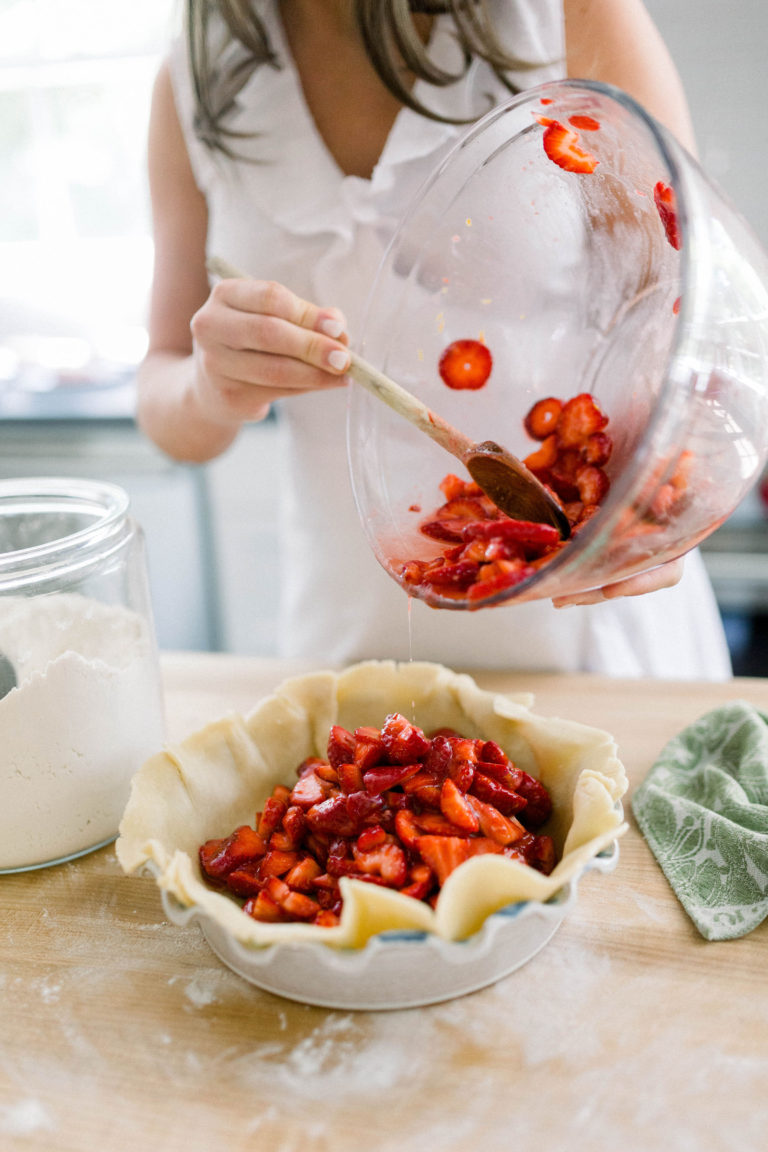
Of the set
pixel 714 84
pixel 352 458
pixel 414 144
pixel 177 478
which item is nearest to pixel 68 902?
pixel 352 458

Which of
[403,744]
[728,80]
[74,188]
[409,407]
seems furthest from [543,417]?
[74,188]

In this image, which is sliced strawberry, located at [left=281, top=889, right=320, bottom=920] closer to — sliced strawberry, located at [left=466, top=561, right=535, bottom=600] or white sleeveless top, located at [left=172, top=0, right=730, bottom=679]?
sliced strawberry, located at [left=466, top=561, right=535, bottom=600]

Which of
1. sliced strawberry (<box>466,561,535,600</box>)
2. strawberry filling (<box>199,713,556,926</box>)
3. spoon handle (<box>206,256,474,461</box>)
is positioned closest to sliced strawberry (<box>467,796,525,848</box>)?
strawberry filling (<box>199,713,556,926</box>)

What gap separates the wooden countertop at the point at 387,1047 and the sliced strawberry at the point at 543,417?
468mm

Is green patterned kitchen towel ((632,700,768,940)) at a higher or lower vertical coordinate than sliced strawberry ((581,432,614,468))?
lower

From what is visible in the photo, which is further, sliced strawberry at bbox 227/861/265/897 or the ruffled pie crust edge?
sliced strawberry at bbox 227/861/265/897

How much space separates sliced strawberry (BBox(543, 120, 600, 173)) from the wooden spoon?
10.7 inches

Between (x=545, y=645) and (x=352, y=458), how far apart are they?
0.57m

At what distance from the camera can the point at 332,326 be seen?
2.96 feet

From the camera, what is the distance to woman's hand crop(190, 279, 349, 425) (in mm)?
894

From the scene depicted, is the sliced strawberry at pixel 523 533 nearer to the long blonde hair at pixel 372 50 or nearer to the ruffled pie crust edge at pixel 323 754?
the ruffled pie crust edge at pixel 323 754

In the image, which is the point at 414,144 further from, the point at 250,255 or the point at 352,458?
the point at 352,458

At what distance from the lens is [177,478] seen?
8.81 feet

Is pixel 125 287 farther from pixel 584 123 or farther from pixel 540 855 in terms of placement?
pixel 540 855
